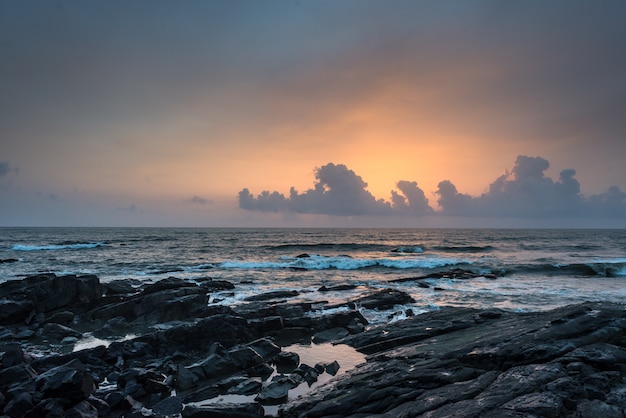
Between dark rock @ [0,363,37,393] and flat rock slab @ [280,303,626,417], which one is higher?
flat rock slab @ [280,303,626,417]

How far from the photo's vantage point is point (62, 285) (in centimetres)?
2278

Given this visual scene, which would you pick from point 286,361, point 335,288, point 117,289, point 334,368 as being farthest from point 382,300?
point 117,289

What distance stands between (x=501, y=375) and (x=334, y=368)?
5.59m

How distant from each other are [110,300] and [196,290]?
17.3 feet

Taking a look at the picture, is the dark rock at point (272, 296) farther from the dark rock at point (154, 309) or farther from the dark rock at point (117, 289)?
the dark rock at point (117, 289)

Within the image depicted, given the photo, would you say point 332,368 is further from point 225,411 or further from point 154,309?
point 154,309

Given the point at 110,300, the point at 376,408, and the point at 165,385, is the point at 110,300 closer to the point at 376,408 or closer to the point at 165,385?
the point at 165,385

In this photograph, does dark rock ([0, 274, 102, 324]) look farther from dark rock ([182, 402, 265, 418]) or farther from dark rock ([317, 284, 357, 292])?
dark rock ([182, 402, 265, 418])

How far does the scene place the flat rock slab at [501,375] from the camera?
7387 mm

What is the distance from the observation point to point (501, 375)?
8.78 metres

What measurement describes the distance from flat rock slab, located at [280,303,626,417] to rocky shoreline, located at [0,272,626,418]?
0.12 feet

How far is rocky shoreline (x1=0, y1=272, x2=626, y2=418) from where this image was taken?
801 centimetres

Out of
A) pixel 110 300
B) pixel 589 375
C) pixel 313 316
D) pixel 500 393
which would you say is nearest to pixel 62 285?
pixel 110 300

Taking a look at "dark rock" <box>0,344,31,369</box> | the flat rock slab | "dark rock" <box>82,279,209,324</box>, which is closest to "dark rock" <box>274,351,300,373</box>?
the flat rock slab
